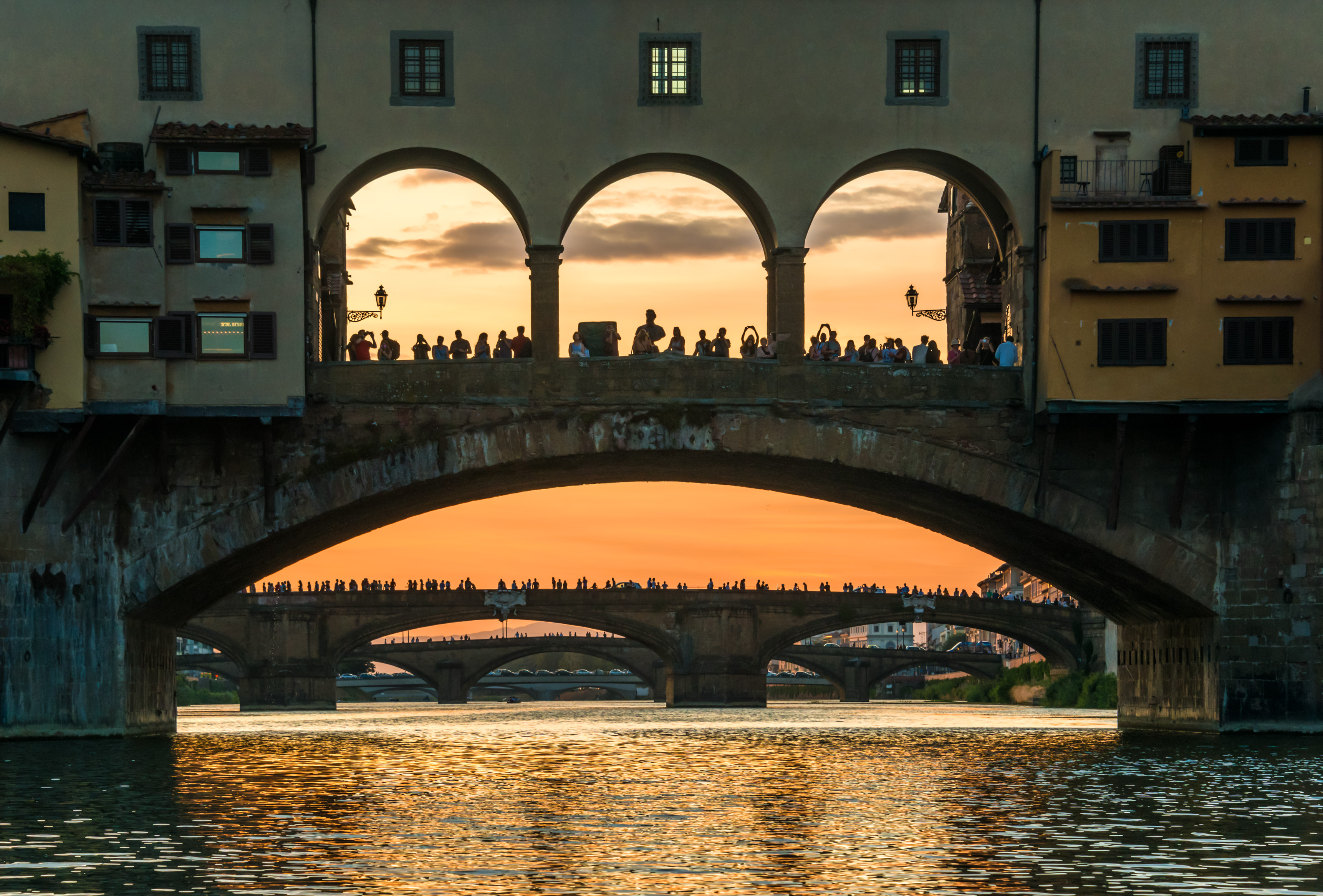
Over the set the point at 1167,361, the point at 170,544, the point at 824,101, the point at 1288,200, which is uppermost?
the point at 824,101

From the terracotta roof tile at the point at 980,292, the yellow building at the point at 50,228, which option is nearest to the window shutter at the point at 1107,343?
the terracotta roof tile at the point at 980,292

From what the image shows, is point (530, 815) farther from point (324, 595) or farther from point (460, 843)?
point (324, 595)

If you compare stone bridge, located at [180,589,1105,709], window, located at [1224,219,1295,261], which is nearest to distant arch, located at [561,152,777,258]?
window, located at [1224,219,1295,261]

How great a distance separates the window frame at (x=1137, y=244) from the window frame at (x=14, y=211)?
2278cm

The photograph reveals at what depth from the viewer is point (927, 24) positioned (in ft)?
132

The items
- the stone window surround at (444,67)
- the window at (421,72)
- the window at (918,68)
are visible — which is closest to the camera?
the stone window surround at (444,67)

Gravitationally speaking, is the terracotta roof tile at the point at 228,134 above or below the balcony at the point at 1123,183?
above

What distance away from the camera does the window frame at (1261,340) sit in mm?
38625

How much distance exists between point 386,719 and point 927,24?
4350cm

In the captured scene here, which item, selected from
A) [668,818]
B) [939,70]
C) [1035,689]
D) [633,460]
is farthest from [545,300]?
[1035,689]

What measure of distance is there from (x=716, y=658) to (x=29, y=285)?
57767 millimetres

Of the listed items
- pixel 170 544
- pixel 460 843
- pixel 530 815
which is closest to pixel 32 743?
pixel 170 544

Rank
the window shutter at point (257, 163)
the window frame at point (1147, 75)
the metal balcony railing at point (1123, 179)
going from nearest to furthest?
1. the window shutter at point (257, 163)
2. the metal balcony railing at point (1123, 179)
3. the window frame at point (1147, 75)

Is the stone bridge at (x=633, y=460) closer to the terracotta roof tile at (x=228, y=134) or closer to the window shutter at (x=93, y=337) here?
the window shutter at (x=93, y=337)
